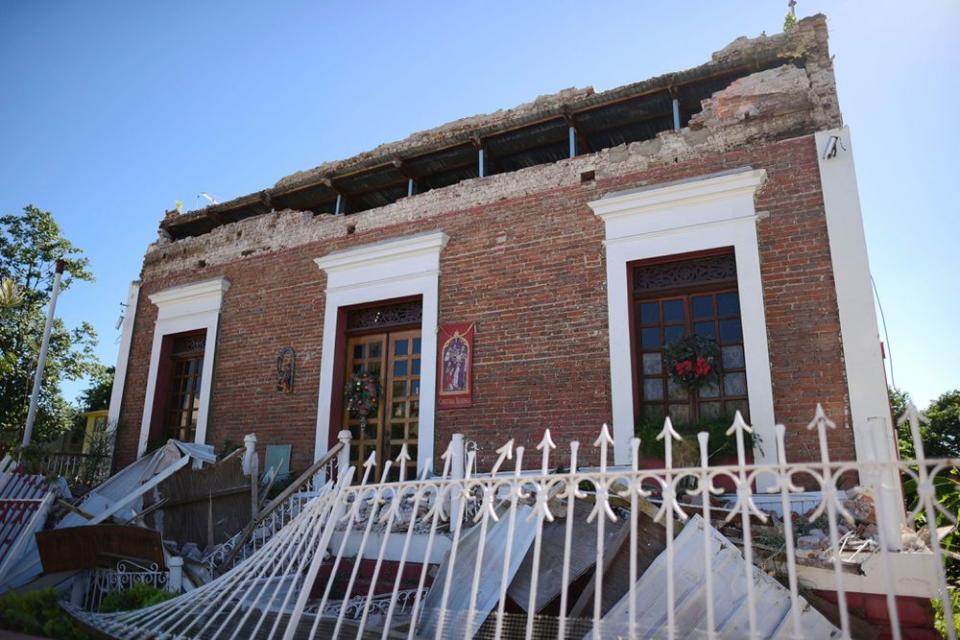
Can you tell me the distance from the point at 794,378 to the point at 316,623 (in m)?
4.97

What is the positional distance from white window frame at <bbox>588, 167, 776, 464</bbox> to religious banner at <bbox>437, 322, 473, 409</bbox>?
180 centimetres

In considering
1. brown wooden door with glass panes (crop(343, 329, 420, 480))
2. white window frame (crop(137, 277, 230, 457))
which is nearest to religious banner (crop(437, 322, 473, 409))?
brown wooden door with glass panes (crop(343, 329, 420, 480))

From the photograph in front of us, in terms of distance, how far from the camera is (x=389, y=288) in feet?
29.1

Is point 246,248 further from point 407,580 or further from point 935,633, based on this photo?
point 935,633

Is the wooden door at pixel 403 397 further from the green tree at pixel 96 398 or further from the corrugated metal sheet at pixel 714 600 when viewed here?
the green tree at pixel 96 398

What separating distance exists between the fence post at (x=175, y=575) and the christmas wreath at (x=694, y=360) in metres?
5.00

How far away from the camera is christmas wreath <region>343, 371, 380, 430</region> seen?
338 inches

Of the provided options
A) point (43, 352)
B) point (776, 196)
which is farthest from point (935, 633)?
point (43, 352)

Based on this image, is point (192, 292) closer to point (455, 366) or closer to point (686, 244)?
point (455, 366)

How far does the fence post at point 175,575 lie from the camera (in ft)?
17.8

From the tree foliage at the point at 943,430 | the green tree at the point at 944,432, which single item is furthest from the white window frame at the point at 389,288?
the green tree at the point at 944,432

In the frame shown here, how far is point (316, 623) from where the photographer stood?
10.7 feet

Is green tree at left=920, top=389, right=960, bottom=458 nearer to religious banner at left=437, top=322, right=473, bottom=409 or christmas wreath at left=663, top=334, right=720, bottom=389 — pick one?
christmas wreath at left=663, top=334, right=720, bottom=389

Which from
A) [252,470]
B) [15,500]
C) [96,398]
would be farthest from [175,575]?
[96,398]
